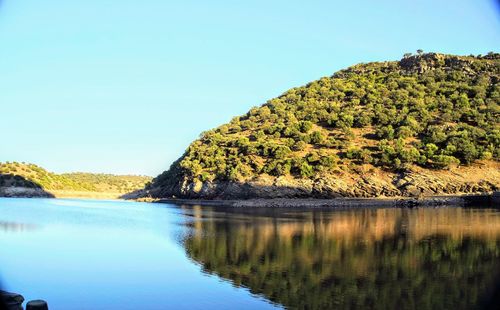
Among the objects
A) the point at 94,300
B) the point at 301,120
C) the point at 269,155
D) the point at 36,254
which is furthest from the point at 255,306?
the point at 301,120

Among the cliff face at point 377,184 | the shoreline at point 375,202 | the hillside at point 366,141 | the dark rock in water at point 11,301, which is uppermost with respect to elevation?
the hillside at point 366,141

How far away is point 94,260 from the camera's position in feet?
76.8

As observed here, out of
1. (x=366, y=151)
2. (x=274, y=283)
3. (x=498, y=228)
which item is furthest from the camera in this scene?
(x=366, y=151)

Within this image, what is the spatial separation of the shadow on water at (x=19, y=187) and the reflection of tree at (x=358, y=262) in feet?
296

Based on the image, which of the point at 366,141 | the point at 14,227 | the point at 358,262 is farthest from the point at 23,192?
the point at 358,262

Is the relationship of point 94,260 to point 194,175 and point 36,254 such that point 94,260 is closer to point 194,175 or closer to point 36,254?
point 36,254

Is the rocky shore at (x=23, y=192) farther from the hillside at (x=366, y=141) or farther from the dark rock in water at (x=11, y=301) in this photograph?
the dark rock in water at (x=11, y=301)

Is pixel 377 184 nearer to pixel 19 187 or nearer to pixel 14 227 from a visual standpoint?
pixel 14 227

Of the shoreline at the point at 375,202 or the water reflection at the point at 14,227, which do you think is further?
the shoreline at the point at 375,202

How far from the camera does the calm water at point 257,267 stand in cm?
1574

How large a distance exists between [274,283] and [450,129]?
7083cm

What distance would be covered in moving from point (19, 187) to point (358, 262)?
110531mm

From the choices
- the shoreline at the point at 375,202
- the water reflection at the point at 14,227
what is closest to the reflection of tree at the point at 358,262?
the water reflection at the point at 14,227

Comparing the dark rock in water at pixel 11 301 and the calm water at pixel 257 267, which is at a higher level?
the dark rock in water at pixel 11 301
